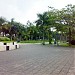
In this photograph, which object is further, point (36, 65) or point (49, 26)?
point (49, 26)

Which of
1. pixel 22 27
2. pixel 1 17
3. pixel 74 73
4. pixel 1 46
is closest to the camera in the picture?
pixel 74 73

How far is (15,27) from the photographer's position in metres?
81.5

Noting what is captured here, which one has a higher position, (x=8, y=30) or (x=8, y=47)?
(x=8, y=30)

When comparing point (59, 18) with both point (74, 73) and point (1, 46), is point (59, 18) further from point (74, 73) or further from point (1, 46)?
point (74, 73)

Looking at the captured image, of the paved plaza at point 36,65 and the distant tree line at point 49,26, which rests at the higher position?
the distant tree line at point 49,26

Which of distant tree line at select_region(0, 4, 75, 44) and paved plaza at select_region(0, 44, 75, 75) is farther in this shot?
distant tree line at select_region(0, 4, 75, 44)

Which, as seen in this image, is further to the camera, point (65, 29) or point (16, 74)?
point (65, 29)

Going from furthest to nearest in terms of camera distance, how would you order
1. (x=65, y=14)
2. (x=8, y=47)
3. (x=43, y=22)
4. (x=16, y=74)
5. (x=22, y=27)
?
1. (x=22, y=27)
2. (x=43, y=22)
3. (x=65, y=14)
4. (x=8, y=47)
5. (x=16, y=74)

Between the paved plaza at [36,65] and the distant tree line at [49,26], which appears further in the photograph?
the distant tree line at [49,26]

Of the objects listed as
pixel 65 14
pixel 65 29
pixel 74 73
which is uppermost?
pixel 65 14

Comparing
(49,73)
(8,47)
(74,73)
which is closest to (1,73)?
(49,73)

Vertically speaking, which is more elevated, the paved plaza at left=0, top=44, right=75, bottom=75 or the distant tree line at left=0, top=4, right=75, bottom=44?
the distant tree line at left=0, top=4, right=75, bottom=44

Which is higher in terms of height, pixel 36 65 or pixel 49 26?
Answer: pixel 49 26

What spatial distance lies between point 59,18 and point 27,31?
1730 inches
